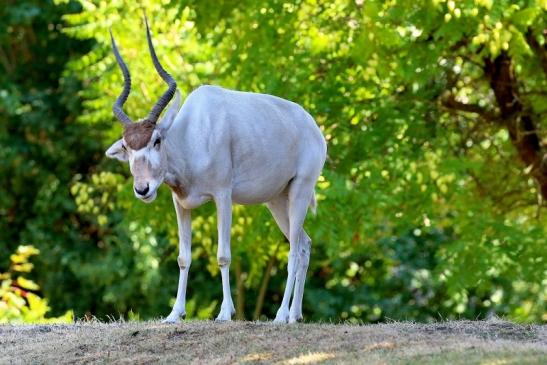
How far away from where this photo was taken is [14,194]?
26.7 meters

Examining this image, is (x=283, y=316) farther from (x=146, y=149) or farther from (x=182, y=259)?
(x=146, y=149)

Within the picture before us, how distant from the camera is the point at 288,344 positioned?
30.1 feet

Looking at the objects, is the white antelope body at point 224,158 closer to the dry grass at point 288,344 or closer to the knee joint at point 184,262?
the knee joint at point 184,262

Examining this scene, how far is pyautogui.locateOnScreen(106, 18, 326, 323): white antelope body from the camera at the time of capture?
979cm

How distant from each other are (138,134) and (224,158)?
0.74 metres

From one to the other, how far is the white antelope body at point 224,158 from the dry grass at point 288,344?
563 mm

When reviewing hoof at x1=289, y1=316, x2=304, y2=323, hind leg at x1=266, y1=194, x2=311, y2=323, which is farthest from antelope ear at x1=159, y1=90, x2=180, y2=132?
hoof at x1=289, y1=316, x2=304, y2=323

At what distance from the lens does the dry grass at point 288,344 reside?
→ 8617 millimetres

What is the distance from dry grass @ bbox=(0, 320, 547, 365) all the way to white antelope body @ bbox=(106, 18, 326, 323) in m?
0.56

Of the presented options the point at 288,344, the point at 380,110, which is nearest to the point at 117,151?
the point at 288,344

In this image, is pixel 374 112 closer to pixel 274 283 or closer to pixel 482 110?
pixel 482 110

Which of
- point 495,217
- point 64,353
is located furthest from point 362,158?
point 64,353

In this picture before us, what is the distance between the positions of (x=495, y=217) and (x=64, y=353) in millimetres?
8558

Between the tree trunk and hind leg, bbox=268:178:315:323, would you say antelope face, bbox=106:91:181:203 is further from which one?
the tree trunk
